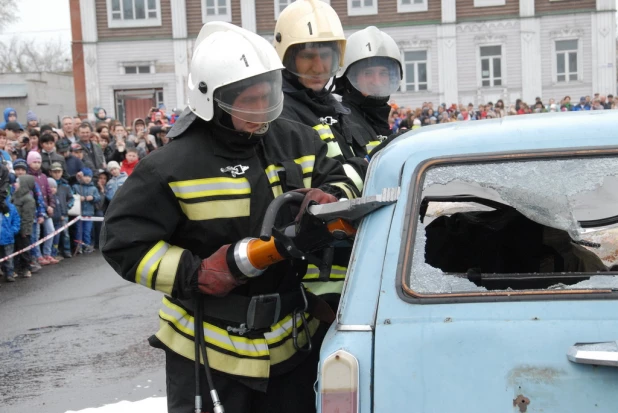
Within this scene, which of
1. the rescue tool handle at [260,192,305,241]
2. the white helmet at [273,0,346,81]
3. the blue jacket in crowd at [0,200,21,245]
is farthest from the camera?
the blue jacket in crowd at [0,200,21,245]

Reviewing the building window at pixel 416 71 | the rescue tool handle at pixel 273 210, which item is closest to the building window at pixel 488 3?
the building window at pixel 416 71

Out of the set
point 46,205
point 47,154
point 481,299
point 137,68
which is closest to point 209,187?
point 481,299

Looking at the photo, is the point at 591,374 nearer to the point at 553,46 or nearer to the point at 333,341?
the point at 333,341

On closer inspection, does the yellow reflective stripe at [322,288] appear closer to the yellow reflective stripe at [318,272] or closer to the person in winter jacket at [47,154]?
the yellow reflective stripe at [318,272]

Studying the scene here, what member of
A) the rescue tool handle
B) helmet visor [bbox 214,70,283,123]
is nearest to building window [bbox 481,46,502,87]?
helmet visor [bbox 214,70,283,123]

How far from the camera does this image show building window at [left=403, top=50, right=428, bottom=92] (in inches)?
1416

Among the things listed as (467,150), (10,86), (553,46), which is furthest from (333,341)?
(10,86)

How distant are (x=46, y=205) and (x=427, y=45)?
87.5 ft

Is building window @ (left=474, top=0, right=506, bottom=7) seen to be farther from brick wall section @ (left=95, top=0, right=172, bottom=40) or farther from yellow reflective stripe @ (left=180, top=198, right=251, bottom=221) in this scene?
yellow reflective stripe @ (left=180, top=198, right=251, bottom=221)

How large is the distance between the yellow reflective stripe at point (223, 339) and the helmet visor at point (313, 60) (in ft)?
5.02

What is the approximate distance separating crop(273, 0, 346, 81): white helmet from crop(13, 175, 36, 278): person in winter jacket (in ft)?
23.7

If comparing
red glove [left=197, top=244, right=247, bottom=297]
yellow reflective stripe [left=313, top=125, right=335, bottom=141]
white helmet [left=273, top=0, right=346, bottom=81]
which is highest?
white helmet [left=273, top=0, right=346, bottom=81]

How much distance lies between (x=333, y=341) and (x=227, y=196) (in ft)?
2.65

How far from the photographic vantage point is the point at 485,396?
7.45 feet
